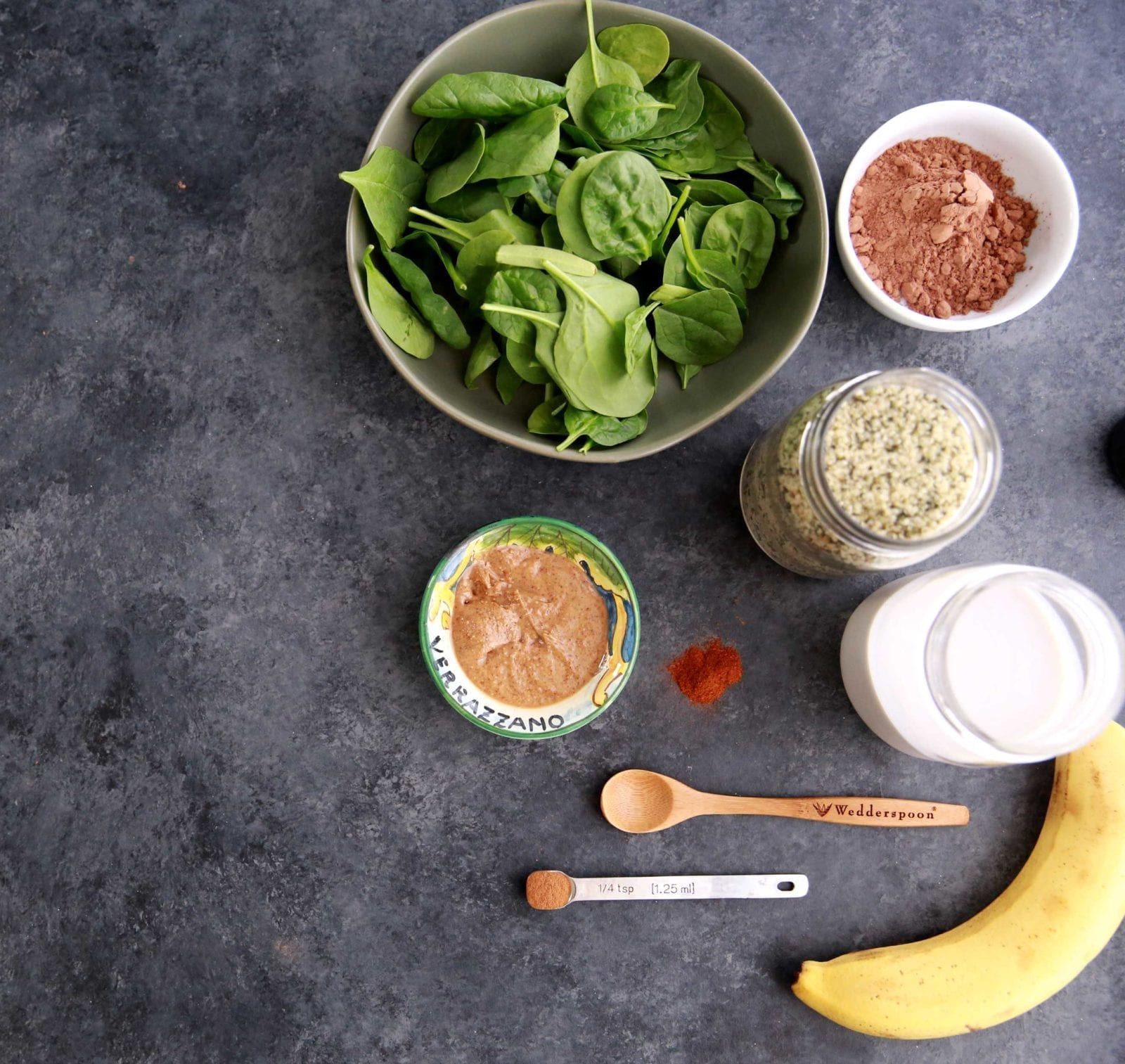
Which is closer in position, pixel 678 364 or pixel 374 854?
pixel 678 364

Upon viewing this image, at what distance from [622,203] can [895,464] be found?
43cm

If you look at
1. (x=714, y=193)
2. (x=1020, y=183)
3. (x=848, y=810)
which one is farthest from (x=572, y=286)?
(x=848, y=810)

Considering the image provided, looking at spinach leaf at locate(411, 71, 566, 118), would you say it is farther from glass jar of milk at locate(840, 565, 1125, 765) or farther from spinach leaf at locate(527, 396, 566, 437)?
glass jar of milk at locate(840, 565, 1125, 765)

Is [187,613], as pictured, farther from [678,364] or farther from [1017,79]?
[1017,79]

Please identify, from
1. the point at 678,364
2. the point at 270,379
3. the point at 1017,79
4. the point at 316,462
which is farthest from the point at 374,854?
the point at 1017,79

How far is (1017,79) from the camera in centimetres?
128

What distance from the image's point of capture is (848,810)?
1.23m

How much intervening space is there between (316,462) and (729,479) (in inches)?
23.7

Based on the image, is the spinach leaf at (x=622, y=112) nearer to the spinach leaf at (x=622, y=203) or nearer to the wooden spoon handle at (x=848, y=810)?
the spinach leaf at (x=622, y=203)

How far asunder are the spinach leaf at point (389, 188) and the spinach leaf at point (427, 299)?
0.03 metres

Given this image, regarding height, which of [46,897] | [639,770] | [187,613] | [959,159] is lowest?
[46,897]

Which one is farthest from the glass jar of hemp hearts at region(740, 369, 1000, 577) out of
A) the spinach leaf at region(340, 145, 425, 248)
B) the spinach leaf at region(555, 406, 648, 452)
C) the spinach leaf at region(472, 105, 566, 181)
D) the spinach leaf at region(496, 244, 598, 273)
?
the spinach leaf at region(340, 145, 425, 248)

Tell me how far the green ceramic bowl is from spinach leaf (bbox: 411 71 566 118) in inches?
2.1

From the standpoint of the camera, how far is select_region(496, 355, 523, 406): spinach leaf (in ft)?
3.72
